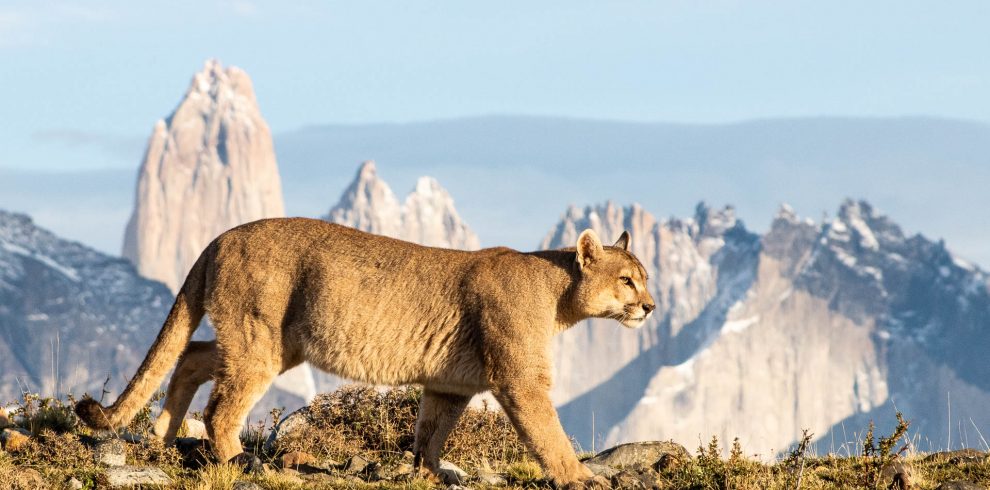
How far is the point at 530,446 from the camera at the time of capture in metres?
12.8

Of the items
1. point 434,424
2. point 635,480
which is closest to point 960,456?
point 635,480

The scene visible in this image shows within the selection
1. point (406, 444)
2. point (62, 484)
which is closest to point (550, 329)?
point (406, 444)

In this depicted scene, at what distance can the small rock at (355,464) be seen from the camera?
45.4 ft

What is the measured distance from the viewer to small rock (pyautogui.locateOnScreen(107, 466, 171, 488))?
12.3m

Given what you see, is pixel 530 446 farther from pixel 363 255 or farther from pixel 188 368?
pixel 188 368

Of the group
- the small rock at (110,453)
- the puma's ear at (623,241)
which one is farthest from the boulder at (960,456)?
the small rock at (110,453)

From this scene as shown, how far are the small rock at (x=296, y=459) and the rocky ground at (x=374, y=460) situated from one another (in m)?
0.02

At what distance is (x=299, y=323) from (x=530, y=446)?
2.97 meters

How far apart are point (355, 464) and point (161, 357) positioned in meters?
2.66

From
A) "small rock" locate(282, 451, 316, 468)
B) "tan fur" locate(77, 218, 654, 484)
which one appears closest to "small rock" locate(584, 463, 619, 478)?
"tan fur" locate(77, 218, 654, 484)

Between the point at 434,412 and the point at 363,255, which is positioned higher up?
the point at 363,255

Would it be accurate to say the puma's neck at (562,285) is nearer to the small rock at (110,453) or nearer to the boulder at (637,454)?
the boulder at (637,454)

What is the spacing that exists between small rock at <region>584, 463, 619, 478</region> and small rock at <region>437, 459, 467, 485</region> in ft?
4.96

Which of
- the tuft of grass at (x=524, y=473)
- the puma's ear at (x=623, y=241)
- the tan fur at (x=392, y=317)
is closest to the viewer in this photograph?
the tan fur at (x=392, y=317)
